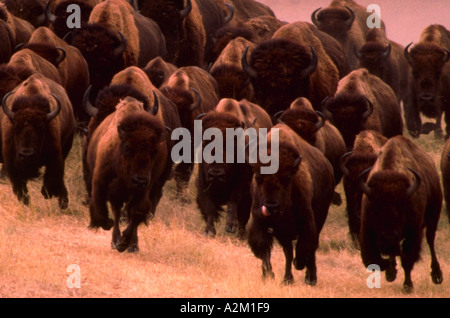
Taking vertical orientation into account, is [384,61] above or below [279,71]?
below

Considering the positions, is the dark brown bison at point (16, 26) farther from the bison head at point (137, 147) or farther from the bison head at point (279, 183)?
the bison head at point (279, 183)

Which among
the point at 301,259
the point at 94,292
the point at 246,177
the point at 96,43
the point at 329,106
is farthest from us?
the point at 96,43

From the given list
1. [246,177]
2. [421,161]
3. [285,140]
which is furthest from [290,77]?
[285,140]

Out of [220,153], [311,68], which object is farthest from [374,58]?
[220,153]

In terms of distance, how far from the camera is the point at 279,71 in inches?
511

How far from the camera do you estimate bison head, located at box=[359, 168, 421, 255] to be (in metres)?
8.73

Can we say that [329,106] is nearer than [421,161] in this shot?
No

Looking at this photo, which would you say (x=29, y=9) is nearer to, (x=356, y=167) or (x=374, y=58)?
(x=374, y=58)

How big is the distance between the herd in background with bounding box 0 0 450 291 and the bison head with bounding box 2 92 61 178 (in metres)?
0.02

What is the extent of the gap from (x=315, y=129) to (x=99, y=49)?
13.3ft

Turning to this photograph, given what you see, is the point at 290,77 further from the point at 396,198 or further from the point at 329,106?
the point at 396,198

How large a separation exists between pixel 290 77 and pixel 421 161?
11.9ft

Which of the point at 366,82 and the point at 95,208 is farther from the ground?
the point at 366,82

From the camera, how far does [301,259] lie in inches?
347
